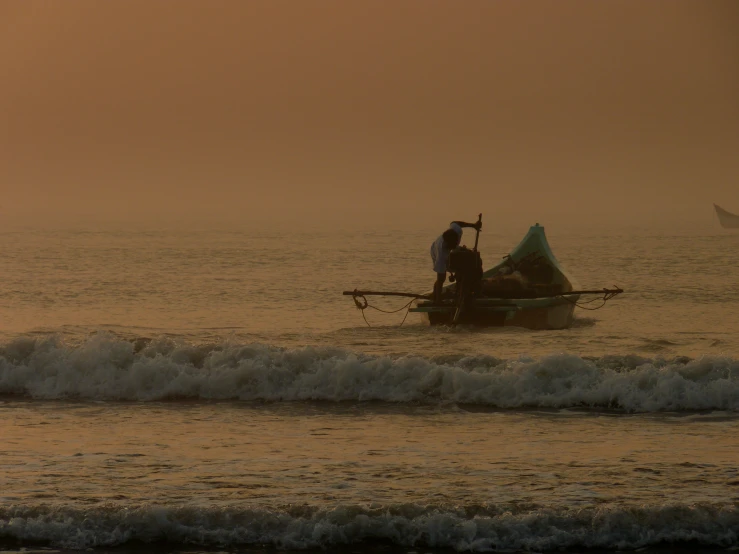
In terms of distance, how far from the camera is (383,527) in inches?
492

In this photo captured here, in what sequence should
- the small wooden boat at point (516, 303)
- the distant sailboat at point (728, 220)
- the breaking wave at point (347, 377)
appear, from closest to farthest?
the breaking wave at point (347, 377) < the small wooden boat at point (516, 303) < the distant sailboat at point (728, 220)

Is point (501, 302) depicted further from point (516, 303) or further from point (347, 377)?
point (347, 377)

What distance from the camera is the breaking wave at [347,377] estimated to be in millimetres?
18844

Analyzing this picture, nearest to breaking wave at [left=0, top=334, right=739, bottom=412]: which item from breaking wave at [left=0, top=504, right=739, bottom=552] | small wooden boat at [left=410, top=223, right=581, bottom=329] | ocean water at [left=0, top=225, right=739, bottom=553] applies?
ocean water at [left=0, top=225, right=739, bottom=553]

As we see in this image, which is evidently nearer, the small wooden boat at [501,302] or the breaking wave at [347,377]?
the breaking wave at [347,377]

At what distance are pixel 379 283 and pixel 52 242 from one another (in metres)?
37.4

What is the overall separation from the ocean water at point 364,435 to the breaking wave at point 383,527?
0.07ft

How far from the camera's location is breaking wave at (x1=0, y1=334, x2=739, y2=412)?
18844 millimetres

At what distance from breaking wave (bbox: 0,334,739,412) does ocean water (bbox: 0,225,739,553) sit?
0.11 feet

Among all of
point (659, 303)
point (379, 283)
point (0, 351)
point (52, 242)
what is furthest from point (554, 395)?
point (52, 242)

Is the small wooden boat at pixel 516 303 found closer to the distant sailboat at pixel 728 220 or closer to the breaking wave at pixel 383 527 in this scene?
the breaking wave at pixel 383 527

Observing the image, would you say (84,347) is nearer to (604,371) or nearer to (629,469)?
(604,371)

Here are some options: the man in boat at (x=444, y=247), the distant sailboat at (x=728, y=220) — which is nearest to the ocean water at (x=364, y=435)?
the man in boat at (x=444, y=247)

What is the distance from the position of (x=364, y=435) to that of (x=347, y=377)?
3.15m
